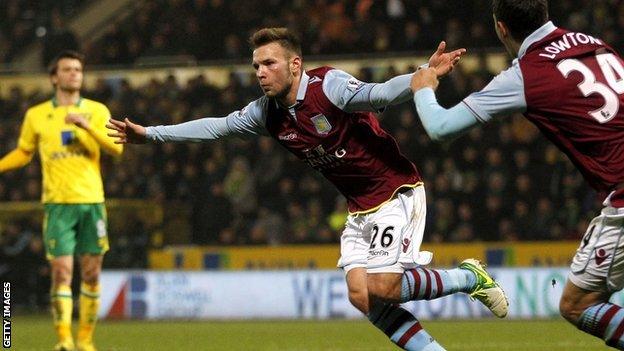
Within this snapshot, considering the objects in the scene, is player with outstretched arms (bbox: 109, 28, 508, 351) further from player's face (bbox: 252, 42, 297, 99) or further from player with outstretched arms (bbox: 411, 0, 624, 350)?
player with outstretched arms (bbox: 411, 0, 624, 350)

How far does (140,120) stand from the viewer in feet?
61.5

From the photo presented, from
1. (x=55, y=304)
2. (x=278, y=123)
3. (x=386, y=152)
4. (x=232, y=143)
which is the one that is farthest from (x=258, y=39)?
(x=232, y=143)

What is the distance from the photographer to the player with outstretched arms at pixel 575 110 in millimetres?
5297

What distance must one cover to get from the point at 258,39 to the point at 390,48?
11.4m

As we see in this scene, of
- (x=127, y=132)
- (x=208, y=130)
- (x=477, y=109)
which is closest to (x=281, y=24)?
(x=208, y=130)

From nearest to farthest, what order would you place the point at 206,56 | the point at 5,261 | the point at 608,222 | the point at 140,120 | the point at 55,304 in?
the point at 608,222 → the point at 55,304 → the point at 5,261 → the point at 140,120 → the point at 206,56

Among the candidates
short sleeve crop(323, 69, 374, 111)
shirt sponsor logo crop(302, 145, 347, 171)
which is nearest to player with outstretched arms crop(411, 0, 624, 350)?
short sleeve crop(323, 69, 374, 111)

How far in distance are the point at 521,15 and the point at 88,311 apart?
4.97 metres

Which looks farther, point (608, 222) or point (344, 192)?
point (344, 192)

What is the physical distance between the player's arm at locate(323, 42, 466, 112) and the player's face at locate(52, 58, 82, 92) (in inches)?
130

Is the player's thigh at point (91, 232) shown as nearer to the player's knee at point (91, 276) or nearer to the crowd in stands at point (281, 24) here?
the player's knee at point (91, 276)

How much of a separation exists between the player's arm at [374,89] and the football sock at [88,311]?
343 centimetres

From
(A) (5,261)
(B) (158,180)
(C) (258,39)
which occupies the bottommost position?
(A) (5,261)

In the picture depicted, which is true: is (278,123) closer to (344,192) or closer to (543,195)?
(344,192)
